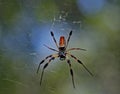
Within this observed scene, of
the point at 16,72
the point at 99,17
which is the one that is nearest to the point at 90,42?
the point at 99,17

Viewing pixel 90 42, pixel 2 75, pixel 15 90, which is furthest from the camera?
pixel 90 42

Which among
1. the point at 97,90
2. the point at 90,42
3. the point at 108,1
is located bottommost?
the point at 97,90

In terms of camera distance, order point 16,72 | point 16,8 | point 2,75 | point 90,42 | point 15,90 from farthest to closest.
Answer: point 90,42, point 16,8, point 15,90, point 16,72, point 2,75

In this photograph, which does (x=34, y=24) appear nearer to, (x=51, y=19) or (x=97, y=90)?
(x=51, y=19)

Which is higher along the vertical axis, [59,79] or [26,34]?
[26,34]

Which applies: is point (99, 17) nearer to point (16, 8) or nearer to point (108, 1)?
point (108, 1)

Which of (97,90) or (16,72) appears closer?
(16,72)
